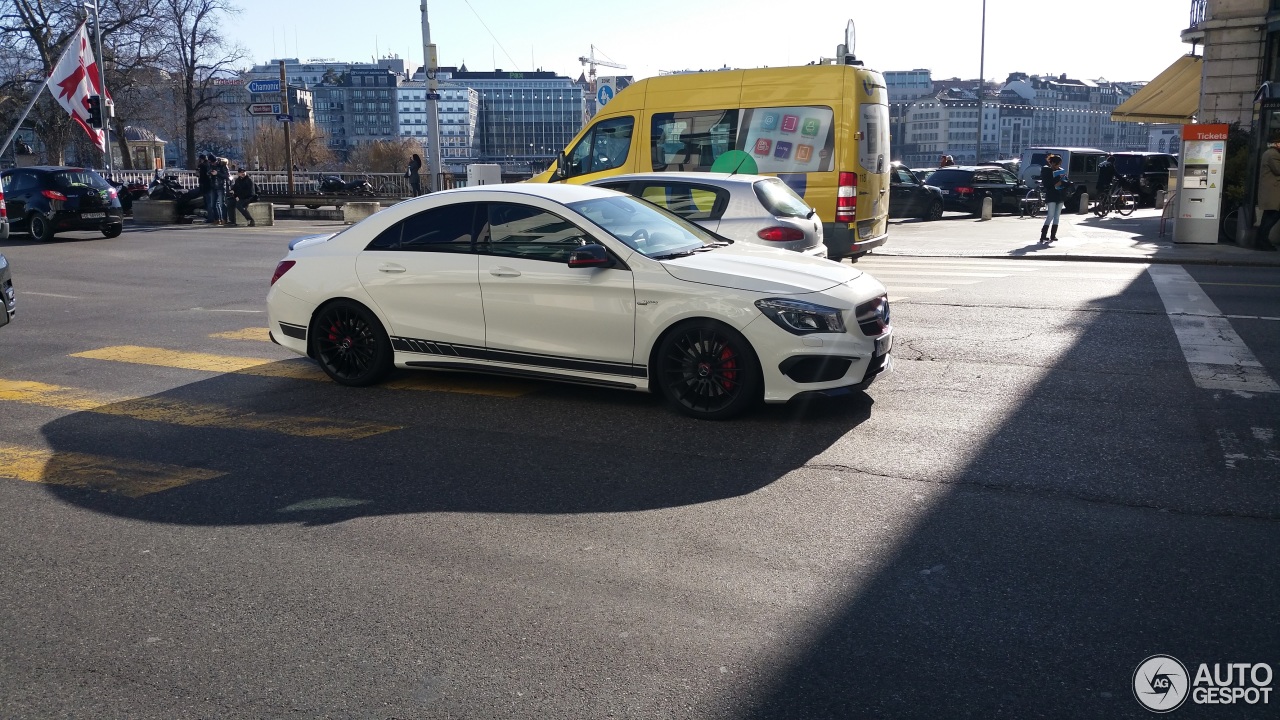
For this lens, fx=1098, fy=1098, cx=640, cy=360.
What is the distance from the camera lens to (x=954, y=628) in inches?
159

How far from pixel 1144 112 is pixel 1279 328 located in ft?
85.8

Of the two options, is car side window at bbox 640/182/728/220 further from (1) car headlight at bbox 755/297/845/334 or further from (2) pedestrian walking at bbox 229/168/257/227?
(2) pedestrian walking at bbox 229/168/257/227

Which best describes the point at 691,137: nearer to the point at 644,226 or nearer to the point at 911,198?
the point at 644,226

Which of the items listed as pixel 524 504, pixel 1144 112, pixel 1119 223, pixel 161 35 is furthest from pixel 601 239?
pixel 161 35

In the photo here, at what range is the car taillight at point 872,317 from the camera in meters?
7.07

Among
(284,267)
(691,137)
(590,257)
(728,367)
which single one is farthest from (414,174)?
(728,367)

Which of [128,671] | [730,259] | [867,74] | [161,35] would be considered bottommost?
[128,671]

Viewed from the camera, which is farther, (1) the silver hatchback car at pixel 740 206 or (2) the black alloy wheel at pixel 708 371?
(1) the silver hatchback car at pixel 740 206

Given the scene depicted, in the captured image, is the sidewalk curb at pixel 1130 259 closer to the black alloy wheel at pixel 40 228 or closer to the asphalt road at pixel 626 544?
the asphalt road at pixel 626 544

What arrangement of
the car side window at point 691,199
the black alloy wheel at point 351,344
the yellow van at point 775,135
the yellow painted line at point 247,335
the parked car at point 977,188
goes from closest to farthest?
the black alloy wheel at point 351,344, the yellow painted line at point 247,335, the car side window at point 691,199, the yellow van at point 775,135, the parked car at point 977,188

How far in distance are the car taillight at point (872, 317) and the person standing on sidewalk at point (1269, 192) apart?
48.9 ft

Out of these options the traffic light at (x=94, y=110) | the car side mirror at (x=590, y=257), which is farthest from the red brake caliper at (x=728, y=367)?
the traffic light at (x=94, y=110)

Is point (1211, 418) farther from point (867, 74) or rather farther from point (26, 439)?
point (867, 74)

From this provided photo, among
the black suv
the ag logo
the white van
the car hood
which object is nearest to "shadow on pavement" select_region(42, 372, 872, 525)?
the car hood
